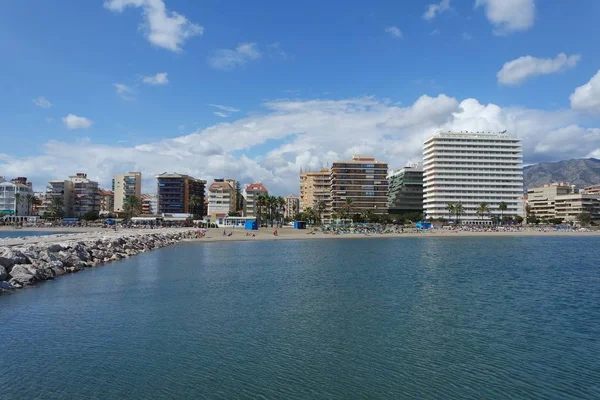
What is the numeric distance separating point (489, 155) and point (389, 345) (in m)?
170

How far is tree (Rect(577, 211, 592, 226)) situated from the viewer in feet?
587

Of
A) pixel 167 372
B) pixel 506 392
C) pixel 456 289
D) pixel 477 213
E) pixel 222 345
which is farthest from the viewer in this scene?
pixel 477 213

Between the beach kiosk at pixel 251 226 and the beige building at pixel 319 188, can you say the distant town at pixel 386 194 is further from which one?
the beach kiosk at pixel 251 226

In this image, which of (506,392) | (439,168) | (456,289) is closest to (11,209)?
(439,168)

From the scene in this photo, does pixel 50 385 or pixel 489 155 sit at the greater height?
pixel 489 155

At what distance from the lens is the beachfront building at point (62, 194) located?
187812mm

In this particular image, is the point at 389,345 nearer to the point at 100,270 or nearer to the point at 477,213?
the point at 100,270

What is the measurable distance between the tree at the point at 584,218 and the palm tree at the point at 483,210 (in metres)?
38.9

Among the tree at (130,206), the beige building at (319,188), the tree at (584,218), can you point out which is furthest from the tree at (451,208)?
the tree at (130,206)

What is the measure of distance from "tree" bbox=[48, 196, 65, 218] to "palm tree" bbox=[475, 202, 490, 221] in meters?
154

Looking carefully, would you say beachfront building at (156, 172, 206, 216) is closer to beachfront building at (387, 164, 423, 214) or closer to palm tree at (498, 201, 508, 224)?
beachfront building at (387, 164, 423, 214)

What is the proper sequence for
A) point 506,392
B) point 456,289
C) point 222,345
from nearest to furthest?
1. point 506,392
2. point 222,345
3. point 456,289

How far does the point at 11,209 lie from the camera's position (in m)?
178

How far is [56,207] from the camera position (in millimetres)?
179750
